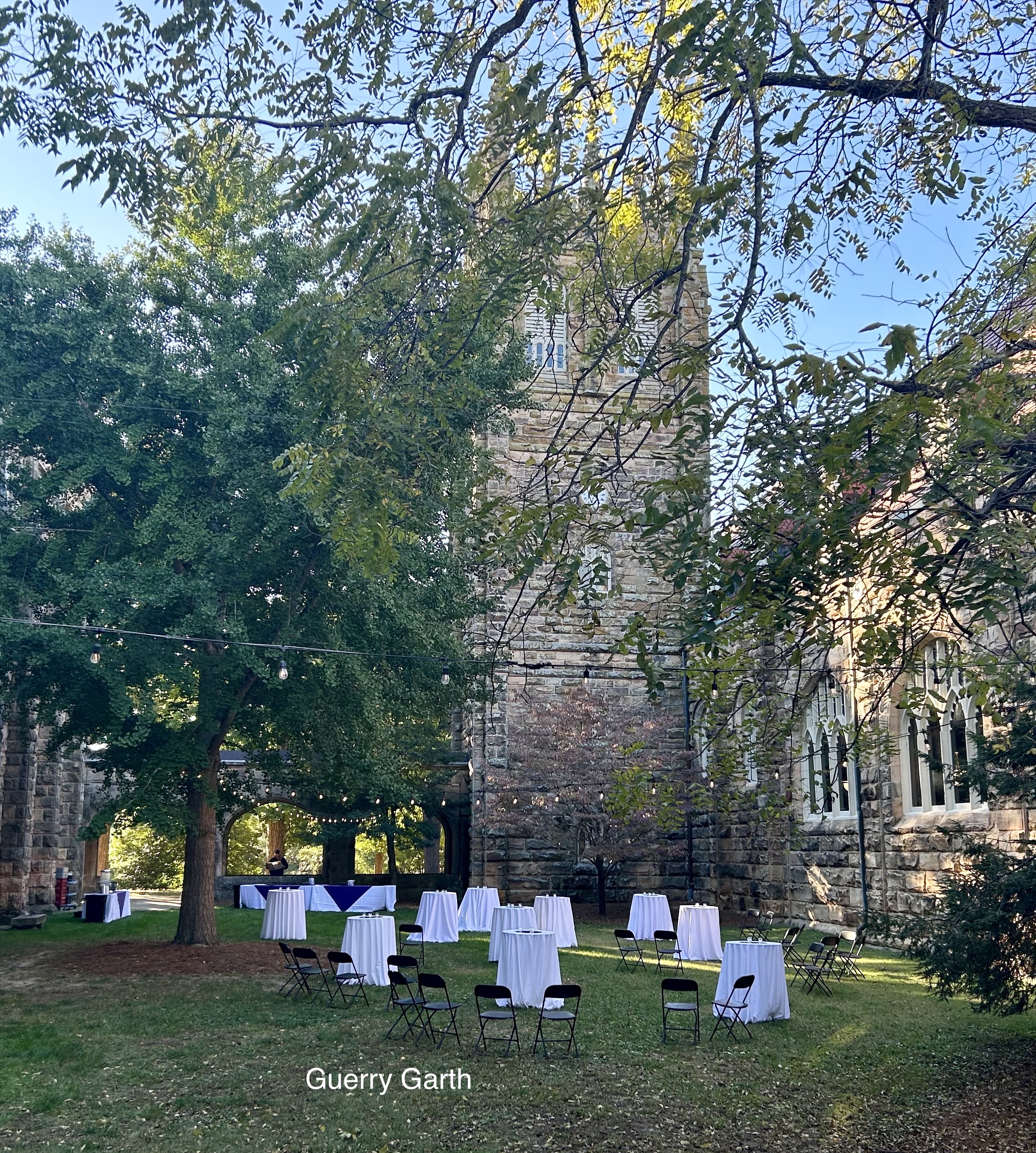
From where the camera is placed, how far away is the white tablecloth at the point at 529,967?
36.5 ft

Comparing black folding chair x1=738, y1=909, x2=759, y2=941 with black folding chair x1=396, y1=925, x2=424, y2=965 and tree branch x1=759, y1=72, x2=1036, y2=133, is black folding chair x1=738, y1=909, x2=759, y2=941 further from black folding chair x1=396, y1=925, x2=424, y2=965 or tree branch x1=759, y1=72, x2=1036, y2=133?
tree branch x1=759, y1=72, x2=1036, y2=133

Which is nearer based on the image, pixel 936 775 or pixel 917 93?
pixel 917 93

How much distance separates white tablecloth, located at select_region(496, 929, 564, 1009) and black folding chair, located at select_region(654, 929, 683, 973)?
12.8 feet

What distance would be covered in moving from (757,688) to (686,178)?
322cm

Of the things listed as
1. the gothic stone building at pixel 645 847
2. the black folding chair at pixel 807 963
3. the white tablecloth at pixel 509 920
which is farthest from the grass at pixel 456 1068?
the gothic stone building at pixel 645 847

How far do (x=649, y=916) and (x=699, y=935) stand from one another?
2.41 metres

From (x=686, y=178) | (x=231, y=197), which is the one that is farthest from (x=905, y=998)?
(x=231, y=197)

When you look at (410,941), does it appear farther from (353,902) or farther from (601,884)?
(601,884)

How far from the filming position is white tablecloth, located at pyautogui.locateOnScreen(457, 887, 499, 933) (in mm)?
18797

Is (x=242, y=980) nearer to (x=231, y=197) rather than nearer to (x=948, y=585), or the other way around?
(x=231, y=197)

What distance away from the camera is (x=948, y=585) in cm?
583

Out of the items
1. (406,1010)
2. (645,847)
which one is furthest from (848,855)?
(406,1010)

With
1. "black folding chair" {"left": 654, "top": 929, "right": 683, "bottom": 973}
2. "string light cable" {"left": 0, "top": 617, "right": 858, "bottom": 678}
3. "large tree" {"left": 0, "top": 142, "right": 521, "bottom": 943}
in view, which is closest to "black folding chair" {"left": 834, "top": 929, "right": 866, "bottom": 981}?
"black folding chair" {"left": 654, "top": 929, "right": 683, "bottom": 973}

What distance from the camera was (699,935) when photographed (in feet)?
52.2
